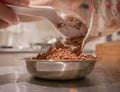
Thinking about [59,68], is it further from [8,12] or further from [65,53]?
[8,12]

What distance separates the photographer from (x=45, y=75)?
1.55 feet

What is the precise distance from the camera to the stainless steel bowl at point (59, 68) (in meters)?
0.45

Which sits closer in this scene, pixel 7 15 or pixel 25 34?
pixel 7 15

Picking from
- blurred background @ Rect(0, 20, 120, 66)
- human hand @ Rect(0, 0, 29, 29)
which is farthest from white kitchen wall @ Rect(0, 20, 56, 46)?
human hand @ Rect(0, 0, 29, 29)

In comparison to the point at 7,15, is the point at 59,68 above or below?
below

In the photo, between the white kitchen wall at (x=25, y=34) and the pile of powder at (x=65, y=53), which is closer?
the pile of powder at (x=65, y=53)

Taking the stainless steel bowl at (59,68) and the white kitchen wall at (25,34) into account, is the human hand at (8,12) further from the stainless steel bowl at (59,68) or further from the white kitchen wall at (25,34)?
the white kitchen wall at (25,34)

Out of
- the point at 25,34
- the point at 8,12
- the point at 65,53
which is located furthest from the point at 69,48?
the point at 25,34

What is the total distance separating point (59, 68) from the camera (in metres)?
0.45

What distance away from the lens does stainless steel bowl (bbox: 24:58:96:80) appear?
1.49 feet

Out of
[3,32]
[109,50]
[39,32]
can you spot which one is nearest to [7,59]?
[3,32]

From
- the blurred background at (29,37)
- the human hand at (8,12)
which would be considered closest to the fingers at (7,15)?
the human hand at (8,12)

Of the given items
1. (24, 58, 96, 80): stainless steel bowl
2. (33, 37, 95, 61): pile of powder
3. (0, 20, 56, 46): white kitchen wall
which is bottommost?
(24, 58, 96, 80): stainless steel bowl

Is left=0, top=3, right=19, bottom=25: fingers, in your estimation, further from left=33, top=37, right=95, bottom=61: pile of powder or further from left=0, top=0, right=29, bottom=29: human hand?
left=33, top=37, right=95, bottom=61: pile of powder
